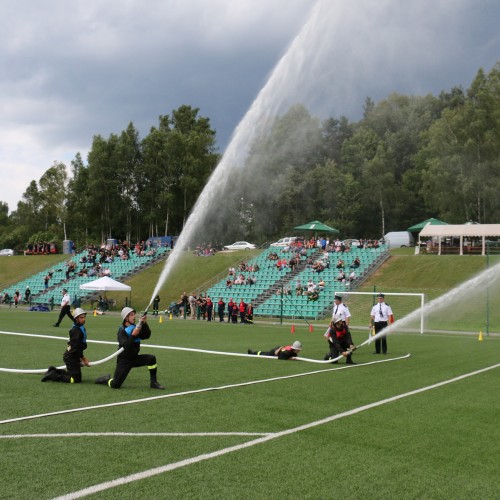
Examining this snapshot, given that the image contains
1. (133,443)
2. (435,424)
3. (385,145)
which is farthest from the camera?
(385,145)

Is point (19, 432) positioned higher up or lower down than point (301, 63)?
lower down

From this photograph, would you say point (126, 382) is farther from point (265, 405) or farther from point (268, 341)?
point (268, 341)

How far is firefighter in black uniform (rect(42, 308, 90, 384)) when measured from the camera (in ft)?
38.0

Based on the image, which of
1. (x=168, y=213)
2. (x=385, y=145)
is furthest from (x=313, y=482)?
(x=385, y=145)

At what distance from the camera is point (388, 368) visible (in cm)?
1505

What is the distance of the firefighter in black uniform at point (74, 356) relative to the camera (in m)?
11.6

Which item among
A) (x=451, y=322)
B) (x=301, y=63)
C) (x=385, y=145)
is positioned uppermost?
(x=385, y=145)

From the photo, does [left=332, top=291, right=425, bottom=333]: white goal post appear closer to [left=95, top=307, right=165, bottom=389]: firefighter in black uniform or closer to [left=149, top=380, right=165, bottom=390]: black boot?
[left=149, top=380, right=165, bottom=390]: black boot

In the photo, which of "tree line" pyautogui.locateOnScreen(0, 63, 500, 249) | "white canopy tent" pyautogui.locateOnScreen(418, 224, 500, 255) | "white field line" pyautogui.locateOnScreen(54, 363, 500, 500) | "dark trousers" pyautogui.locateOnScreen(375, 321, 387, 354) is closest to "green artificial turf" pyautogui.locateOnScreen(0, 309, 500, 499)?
"white field line" pyautogui.locateOnScreen(54, 363, 500, 500)

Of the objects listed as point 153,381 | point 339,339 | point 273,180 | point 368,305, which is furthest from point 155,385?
point 273,180

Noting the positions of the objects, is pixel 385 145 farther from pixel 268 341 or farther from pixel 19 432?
pixel 19 432

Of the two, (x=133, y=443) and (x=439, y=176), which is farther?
(x=439, y=176)

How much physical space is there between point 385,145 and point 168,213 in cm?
3046

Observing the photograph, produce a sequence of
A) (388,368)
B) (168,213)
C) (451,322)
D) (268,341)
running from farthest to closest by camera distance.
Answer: (168,213) → (451,322) → (268,341) → (388,368)
